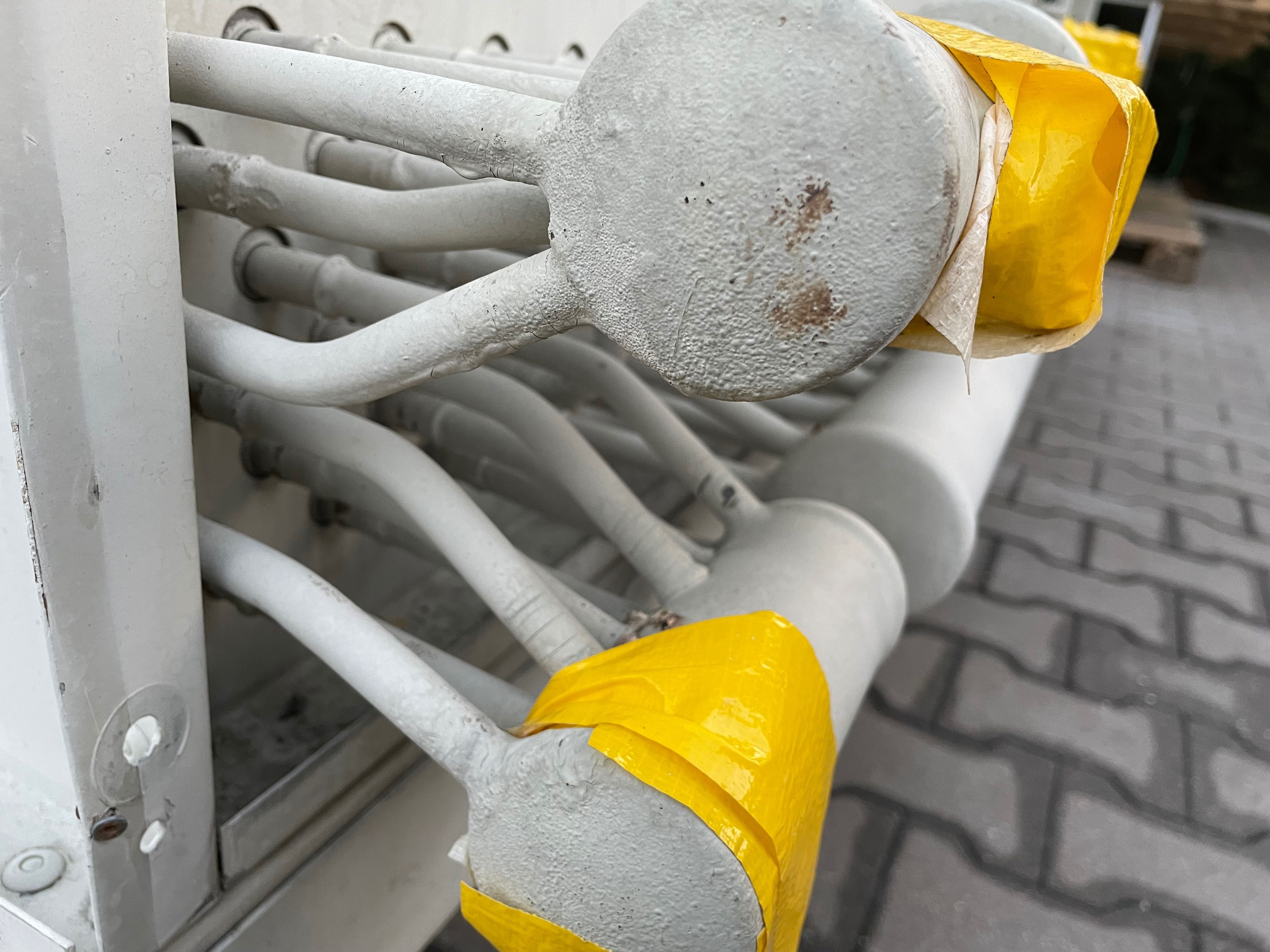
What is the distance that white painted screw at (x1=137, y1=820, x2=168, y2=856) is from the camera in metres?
0.64

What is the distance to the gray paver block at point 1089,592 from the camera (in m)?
1.67

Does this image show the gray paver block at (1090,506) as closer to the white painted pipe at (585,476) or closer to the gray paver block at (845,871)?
the gray paver block at (845,871)

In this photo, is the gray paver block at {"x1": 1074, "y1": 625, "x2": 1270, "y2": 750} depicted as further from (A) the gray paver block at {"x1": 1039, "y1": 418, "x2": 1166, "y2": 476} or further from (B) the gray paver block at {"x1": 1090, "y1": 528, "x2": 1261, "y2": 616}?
(A) the gray paver block at {"x1": 1039, "y1": 418, "x2": 1166, "y2": 476}

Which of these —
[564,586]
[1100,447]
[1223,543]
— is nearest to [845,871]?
[564,586]

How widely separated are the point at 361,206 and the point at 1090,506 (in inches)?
77.8

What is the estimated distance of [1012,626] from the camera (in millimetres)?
1648

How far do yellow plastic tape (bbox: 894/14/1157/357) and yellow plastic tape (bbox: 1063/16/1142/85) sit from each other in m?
0.92

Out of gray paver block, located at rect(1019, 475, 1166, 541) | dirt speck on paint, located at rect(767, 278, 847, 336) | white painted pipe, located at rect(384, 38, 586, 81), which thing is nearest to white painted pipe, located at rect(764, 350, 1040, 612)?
white painted pipe, located at rect(384, 38, 586, 81)

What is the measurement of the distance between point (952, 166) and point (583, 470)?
489 millimetres

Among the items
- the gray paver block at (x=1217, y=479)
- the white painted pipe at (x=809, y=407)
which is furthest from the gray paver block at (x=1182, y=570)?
the white painted pipe at (x=809, y=407)

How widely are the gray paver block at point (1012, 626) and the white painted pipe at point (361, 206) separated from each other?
1.28 metres

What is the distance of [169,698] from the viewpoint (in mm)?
628

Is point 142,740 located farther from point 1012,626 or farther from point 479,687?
point 1012,626

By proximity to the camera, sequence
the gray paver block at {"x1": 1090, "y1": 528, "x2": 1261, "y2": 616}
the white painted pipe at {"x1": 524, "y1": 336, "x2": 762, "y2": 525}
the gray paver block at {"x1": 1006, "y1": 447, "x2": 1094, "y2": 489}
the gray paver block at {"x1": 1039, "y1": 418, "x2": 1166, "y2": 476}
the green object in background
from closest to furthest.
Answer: the white painted pipe at {"x1": 524, "y1": 336, "x2": 762, "y2": 525}
the gray paver block at {"x1": 1090, "y1": 528, "x2": 1261, "y2": 616}
the gray paver block at {"x1": 1006, "y1": 447, "x2": 1094, "y2": 489}
the gray paver block at {"x1": 1039, "y1": 418, "x2": 1166, "y2": 476}
the green object in background
